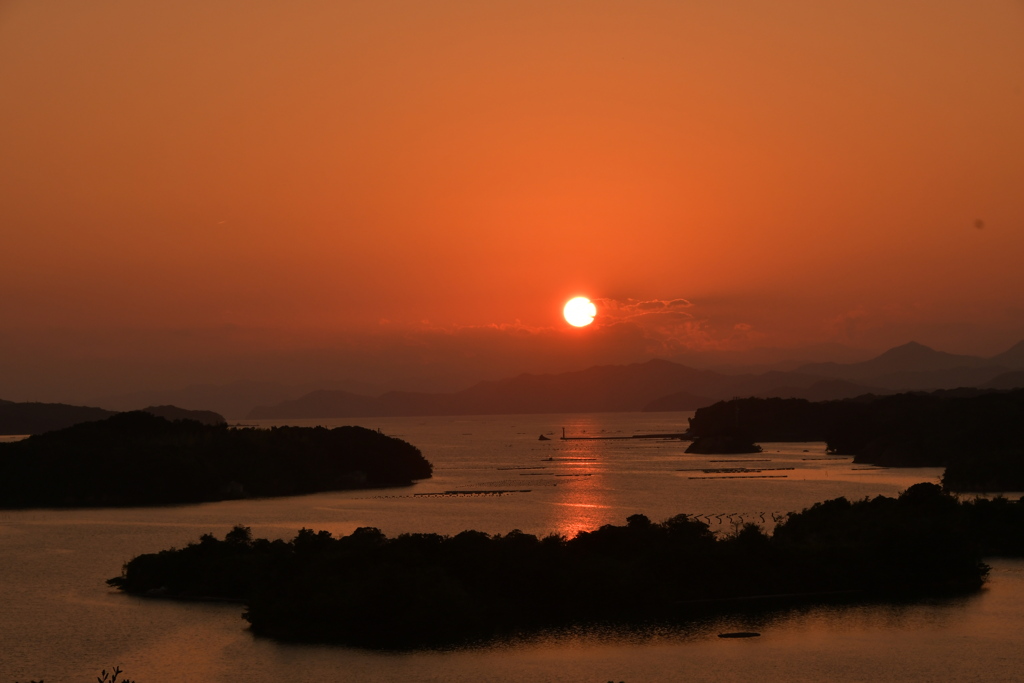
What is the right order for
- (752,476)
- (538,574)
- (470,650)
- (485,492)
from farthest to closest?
(752,476), (485,492), (538,574), (470,650)

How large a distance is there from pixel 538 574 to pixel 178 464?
82.2 m

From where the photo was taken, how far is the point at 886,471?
484 ft

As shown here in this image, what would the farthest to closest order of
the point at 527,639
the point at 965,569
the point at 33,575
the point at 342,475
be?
the point at 342,475 → the point at 33,575 → the point at 965,569 → the point at 527,639

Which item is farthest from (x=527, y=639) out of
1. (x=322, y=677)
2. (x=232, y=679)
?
(x=232, y=679)

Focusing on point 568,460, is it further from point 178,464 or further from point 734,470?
point 178,464

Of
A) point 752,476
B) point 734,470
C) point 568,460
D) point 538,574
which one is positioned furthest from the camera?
point 568,460

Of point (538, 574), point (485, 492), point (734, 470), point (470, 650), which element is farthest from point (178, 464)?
point (470, 650)

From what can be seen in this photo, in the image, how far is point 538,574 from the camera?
52.2m

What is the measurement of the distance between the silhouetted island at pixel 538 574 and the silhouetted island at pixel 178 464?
6353 centimetres

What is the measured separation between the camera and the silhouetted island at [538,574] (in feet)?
156

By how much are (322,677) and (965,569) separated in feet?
120

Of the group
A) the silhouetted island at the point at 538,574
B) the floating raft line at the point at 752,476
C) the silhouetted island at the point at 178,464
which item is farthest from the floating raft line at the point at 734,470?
the silhouetted island at the point at 538,574

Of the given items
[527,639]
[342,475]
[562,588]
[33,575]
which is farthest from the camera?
[342,475]

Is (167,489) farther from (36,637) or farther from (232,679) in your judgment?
(232,679)
